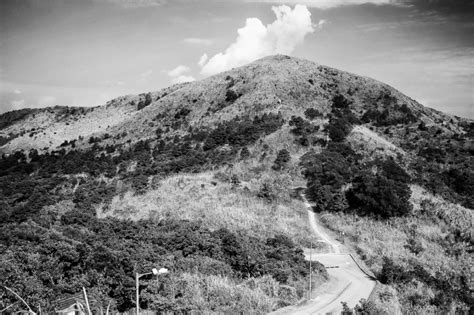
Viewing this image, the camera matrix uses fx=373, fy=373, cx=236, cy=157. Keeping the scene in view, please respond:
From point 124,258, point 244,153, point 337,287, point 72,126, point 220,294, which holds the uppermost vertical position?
point 72,126

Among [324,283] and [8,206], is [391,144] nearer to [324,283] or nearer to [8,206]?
[324,283]

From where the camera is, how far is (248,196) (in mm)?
48500

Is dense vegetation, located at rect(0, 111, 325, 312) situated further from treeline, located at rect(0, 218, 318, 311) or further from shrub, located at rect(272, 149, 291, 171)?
shrub, located at rect(272, 149, 291, 171)

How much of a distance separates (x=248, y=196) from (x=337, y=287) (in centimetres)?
A: 2327

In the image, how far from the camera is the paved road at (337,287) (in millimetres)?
22078

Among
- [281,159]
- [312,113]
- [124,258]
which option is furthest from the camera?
[312,113]

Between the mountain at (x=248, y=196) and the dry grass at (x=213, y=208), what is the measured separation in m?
0.26

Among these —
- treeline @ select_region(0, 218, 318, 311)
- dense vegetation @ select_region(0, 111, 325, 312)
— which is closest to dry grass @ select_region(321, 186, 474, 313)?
treeline @ select_region(0, 218, 318, 311)

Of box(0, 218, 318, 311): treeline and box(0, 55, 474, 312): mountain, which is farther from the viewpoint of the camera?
box(0, 55, 474, 312): mountain

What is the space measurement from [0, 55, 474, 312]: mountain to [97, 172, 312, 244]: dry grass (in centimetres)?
26

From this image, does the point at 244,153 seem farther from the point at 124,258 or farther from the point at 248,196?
the point at 124,258

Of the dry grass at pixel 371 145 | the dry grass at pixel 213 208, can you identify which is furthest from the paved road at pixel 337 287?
the dry grass at pixel 371 145

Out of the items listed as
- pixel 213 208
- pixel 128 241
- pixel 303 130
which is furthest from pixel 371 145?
pixel 128 241

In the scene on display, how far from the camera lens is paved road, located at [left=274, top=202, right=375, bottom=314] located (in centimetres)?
2208
